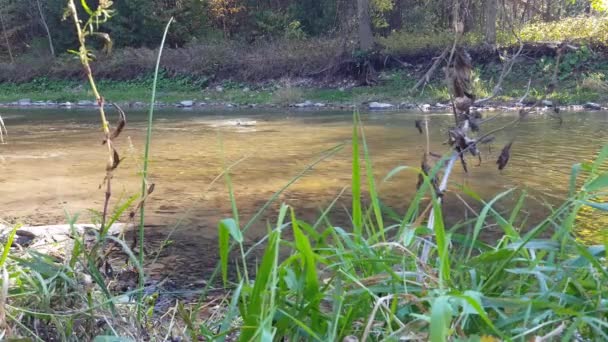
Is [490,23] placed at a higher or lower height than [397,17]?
lower

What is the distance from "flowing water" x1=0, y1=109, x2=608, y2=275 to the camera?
3758 mm

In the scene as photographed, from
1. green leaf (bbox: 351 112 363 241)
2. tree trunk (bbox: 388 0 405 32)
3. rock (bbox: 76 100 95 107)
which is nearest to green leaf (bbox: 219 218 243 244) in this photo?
green leaf (bbox: 351 112 363 241)

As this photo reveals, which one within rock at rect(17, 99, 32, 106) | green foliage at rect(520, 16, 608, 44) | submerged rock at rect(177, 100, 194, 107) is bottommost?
submerged rock at rect(177, 100, 194, 107)

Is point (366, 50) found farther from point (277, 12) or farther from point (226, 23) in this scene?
point (226, 23)

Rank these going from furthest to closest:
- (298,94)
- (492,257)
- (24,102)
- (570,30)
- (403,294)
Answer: (24,102) → (570,30) → (298,94) → (492,257) → (403,294)

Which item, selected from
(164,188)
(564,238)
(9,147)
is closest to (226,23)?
(9,147)

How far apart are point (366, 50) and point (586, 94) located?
6257mm

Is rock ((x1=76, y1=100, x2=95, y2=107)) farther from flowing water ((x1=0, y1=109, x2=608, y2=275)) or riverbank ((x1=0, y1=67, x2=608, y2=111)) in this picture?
flowing water ((x1=0, y1=109, x2=608, y2=275))

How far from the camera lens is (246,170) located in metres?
5.64

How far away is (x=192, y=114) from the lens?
13250 millimetres

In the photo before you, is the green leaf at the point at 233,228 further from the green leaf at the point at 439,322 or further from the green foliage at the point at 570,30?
the green foliage at the point at 570,30

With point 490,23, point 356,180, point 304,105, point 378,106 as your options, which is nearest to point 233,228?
point 356,180

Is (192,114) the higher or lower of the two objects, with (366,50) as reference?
lower

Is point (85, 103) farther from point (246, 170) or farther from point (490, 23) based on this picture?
point (246, 170)
